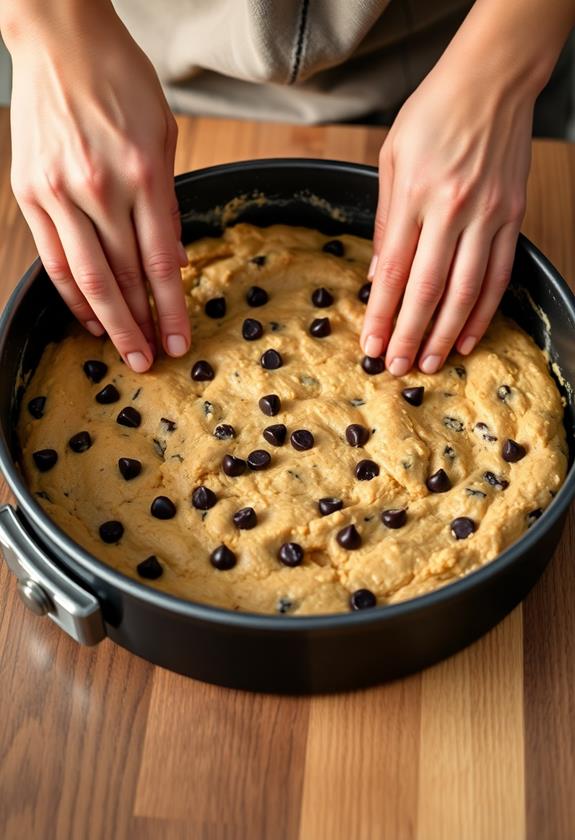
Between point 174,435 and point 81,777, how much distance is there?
592 mm

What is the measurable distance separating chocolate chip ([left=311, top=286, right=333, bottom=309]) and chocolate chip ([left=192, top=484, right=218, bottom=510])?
0.48m

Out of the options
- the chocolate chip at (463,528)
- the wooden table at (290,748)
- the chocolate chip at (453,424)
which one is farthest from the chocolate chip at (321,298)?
the wooden table at (290,748)

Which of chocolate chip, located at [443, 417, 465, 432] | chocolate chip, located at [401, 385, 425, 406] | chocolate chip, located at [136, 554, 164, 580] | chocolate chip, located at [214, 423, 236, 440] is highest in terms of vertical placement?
chocolate chip, located at [401, 385, 425, 406]

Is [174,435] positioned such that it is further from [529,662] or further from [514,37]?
[514,37]

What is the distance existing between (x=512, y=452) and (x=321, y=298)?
0.50m

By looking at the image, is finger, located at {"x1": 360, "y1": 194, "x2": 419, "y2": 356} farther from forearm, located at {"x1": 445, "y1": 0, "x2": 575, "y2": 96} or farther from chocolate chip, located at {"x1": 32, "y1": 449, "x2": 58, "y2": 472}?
chocolate chip, located at {"x1": 32, "y1": 449, "x2": 58, "y2": 472}

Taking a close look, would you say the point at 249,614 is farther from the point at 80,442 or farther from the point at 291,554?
the point at 80,442

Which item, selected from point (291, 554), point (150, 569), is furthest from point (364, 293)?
point (150, 569)

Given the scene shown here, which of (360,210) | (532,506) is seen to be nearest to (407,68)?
(360,210)

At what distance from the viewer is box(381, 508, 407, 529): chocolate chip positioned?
1647mm

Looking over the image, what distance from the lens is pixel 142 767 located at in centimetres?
155

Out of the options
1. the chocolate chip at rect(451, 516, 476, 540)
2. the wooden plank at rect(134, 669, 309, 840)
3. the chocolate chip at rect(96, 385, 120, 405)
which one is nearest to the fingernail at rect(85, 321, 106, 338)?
the chocolate chip at rect(96, 385, 120, 405)

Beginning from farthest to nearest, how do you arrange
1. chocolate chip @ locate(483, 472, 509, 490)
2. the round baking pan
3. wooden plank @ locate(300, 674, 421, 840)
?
chocolate chip @ locate(483, 472, 509, 490)
wooden plank @ locate(300, 674, 421, 840)
the round baking pan

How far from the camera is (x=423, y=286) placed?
1703 millimetres
